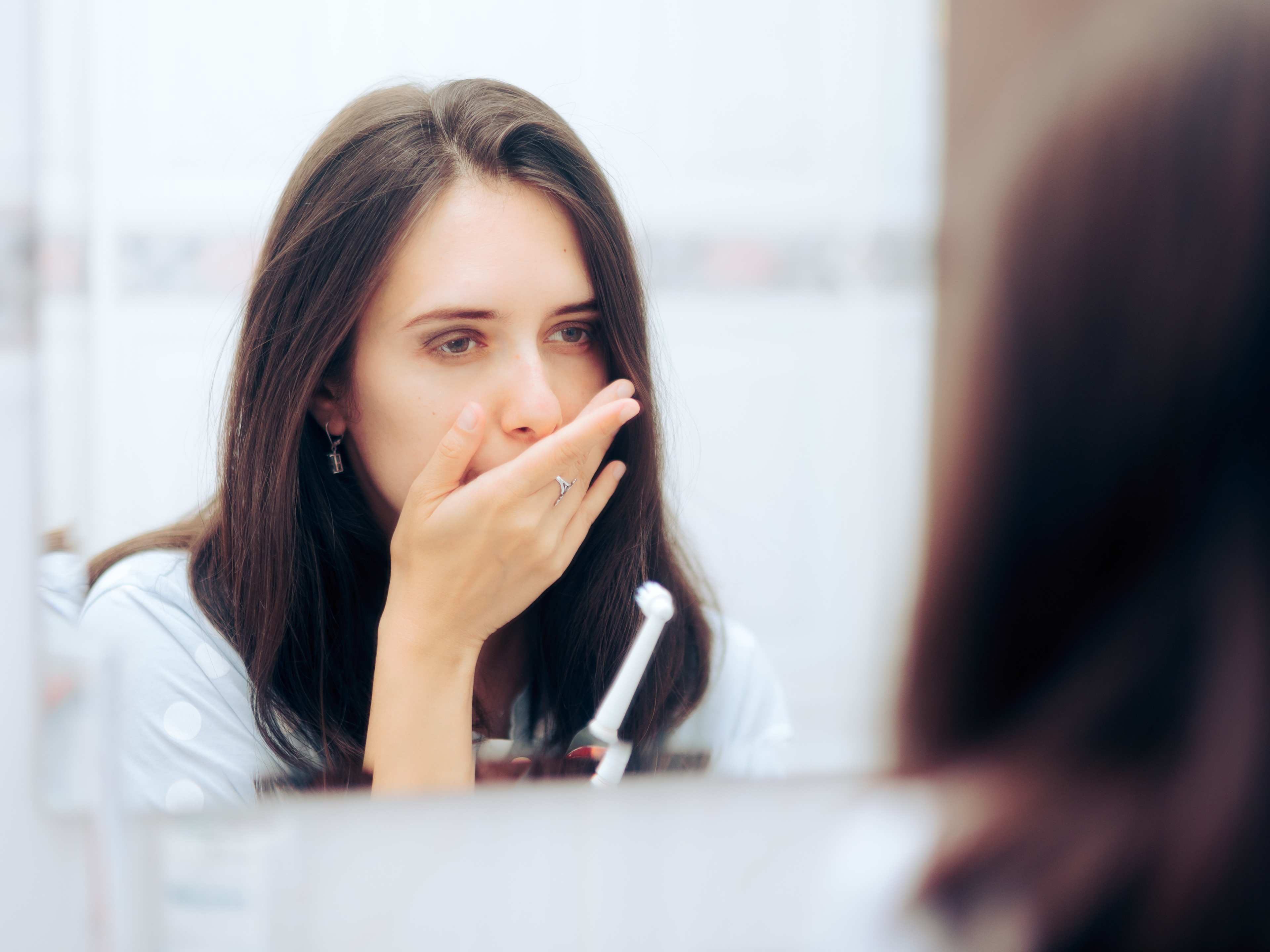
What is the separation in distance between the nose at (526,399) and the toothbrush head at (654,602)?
133mm

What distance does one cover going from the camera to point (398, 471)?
0.56 metres

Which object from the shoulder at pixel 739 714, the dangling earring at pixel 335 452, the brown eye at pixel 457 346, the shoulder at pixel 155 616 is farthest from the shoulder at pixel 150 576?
the shoulder at pixel 739 714

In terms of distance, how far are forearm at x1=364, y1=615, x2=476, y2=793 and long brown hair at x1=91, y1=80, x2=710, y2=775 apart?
0.01 m

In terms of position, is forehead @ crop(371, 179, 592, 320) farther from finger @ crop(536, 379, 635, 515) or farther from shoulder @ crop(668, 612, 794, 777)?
shoulder @ crop(668, 612, 794, 777)

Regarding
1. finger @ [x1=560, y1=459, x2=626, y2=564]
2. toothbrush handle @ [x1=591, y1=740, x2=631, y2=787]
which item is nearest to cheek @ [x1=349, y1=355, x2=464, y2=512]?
finger @ [x1=560, y1=459, x2=626, y2=564]

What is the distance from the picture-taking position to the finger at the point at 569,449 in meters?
0.56

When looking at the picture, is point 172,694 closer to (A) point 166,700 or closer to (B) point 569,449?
(A) point 166,700

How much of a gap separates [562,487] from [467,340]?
0.12 meters

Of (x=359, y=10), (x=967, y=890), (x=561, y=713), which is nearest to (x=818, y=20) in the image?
(x=359, y=10)

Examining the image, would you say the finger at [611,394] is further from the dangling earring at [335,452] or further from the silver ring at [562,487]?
the dangling earring at [335,452]

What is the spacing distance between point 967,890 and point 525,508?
1.48 ft

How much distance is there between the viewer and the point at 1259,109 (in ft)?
2.15

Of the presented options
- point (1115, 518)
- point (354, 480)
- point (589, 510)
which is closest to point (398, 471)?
point (354, 480)

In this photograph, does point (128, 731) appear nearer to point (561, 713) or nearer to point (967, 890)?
point (561, 713)
